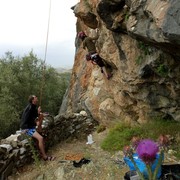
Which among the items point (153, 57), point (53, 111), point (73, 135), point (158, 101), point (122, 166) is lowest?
point (53, 111)

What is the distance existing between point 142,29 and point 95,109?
8879 millimetres

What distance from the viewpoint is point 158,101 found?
1055 cm

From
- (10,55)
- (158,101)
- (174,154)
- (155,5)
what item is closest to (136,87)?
(158,101)

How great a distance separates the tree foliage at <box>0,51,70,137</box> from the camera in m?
26.1

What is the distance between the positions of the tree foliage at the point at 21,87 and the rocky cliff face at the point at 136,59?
35.2 feet

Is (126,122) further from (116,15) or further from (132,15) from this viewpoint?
(132,15)

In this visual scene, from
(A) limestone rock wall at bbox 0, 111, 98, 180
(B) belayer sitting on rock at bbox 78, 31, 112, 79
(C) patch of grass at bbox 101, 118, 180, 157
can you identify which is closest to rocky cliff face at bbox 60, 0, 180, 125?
(C) patch of grass at bbox 101, 118, 180, 157

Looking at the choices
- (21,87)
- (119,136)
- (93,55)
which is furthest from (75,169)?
(21,87)

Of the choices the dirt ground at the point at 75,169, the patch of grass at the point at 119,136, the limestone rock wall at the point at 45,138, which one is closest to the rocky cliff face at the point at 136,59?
the patch of grass at the point at 119,136

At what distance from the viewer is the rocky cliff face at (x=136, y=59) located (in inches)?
265

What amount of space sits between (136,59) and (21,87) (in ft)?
64.3

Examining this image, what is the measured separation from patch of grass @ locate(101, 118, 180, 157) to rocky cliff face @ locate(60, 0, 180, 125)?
33 cm

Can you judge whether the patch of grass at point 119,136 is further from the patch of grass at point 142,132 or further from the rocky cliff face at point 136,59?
the rocky cliff face at point 136,59

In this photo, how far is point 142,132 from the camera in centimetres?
1091
